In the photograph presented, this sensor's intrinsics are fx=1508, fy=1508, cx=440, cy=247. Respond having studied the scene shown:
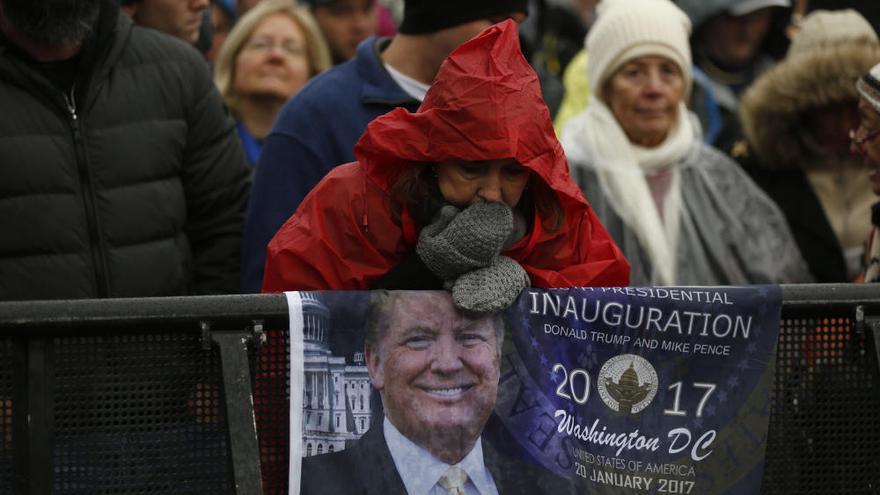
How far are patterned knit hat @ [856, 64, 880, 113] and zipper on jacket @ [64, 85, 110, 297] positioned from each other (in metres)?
2.21

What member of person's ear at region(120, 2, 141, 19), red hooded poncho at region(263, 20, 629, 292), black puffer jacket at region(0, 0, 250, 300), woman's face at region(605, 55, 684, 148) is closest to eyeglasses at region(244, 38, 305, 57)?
person's ear at region(120, 2, 141, 19)

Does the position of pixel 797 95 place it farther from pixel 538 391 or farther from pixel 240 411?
pixel 240 411

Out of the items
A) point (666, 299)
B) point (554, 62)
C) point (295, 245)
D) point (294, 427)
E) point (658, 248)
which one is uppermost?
point (554, 62)

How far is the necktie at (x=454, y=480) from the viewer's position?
303 centimetres

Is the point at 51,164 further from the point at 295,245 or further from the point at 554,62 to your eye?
the point at 554,62

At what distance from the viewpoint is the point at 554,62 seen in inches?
308

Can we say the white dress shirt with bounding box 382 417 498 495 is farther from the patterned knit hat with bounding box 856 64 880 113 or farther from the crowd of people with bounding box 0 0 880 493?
the patterned knit hat with bounding box 856 64 880 113

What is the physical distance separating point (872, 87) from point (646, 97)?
1500 mm

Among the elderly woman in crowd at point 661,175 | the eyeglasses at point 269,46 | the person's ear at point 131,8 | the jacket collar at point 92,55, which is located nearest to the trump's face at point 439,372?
the jacket collar at point 92,55

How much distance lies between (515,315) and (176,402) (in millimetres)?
701

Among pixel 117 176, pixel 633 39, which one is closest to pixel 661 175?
pixel 633 39

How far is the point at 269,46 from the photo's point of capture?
627cm

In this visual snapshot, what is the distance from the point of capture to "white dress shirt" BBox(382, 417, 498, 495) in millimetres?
3020

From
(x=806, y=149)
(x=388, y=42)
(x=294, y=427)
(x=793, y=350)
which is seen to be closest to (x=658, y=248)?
(x=806, y=149)
